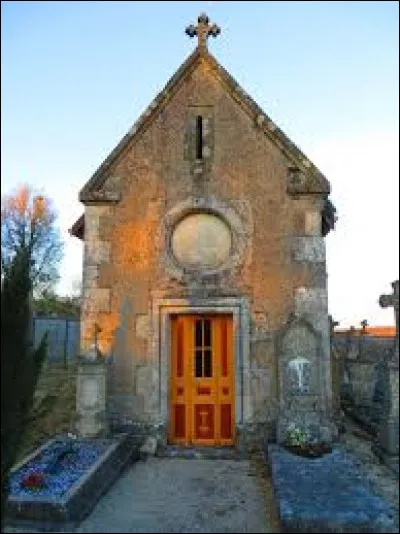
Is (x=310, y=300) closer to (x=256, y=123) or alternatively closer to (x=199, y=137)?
(x=256, y=123)

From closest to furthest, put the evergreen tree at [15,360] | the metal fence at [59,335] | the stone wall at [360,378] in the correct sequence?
the evergreen tree at [15,360]
the stone wall at [360,378]
the metal fence at [59,335]

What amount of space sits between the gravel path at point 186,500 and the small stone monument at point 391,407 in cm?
182

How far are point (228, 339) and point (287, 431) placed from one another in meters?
1.96

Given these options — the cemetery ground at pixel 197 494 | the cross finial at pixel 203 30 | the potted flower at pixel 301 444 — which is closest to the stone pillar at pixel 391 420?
the cemetery ground at pixel 197 494

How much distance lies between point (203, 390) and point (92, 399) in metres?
2.01

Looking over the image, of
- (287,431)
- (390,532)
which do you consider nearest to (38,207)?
(287,431)

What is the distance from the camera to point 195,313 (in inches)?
428

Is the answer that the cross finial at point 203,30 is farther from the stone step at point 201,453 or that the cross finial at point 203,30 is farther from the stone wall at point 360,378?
the stone step at point 201,453

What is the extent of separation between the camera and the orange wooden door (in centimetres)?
1080

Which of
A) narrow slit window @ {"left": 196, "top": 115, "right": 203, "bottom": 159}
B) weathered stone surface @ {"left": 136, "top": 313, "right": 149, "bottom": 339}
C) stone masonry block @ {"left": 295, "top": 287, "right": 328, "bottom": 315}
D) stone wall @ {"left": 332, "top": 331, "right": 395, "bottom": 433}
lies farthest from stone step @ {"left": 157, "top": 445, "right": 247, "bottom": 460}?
narrow slit window @ {"left": 196, "top": 115, "right": 203, "bottom": 159}

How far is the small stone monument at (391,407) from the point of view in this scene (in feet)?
27.2

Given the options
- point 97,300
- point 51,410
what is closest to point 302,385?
point 97,300

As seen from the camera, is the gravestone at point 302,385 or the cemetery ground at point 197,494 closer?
the cemetery ground at point 197,494

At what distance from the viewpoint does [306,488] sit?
24.4ft
